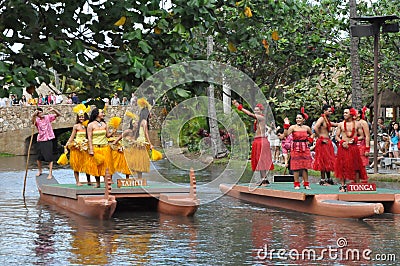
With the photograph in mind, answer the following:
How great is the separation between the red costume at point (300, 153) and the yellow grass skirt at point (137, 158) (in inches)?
102

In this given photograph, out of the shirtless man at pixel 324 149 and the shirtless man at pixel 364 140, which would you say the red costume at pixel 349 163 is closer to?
the shirtless man at pixel 364 140

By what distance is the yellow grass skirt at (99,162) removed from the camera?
1434cm

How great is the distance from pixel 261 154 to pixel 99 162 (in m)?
2.95

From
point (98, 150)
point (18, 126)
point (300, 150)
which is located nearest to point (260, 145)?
point (300, 150)

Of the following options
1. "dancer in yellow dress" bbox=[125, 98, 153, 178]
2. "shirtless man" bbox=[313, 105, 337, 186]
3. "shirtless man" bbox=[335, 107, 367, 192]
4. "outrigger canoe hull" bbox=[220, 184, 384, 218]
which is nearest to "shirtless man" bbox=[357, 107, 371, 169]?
"shirtless man" bbox=[335, 107, 367, 192]

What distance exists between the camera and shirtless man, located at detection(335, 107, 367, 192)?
14141 millimetres

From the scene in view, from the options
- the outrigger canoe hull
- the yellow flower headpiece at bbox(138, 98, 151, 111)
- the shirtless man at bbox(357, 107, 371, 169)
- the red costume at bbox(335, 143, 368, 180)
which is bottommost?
the outrigger canoe hull

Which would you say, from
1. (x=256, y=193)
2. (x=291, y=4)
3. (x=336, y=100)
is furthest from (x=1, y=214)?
(x=336, y=100)

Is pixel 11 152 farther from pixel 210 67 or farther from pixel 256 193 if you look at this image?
pixel 210 67

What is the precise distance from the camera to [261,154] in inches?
590

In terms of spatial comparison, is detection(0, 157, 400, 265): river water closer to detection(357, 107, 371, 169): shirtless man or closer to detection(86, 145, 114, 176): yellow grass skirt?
detection(86, 145, 114, 176): yellow grass skirt

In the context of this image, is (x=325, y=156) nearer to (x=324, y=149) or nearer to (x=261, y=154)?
(x=324, y=149)

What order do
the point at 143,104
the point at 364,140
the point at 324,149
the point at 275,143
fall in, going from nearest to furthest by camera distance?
the point at 143,104, the point at 364,140, the point at 324,149, the point at 275,143

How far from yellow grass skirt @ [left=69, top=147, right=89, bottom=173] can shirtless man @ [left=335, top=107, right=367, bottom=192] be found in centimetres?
442
